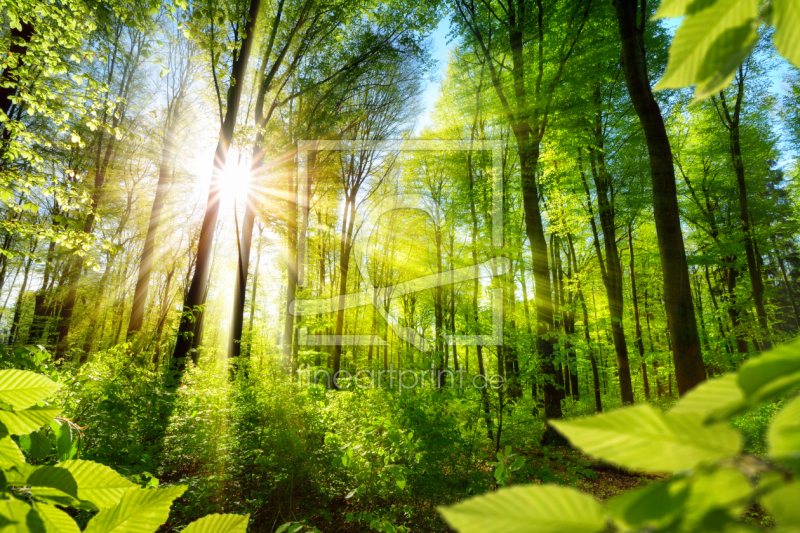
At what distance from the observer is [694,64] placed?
29cm

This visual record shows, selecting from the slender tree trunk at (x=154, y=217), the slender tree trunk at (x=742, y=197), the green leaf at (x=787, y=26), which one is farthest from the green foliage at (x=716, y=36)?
the slender tree trunk at (x=742, y=197)

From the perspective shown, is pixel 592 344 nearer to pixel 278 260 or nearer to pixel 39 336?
pixel 278 260

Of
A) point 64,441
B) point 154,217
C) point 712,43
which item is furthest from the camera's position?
point 154,217

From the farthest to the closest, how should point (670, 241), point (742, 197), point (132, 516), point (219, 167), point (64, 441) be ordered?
1. point (742, 197)
2. point (219, 167)
3. point (670, 241)
4. point (64, 441)
5. point (132, 516)

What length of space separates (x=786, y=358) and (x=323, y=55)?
13362 millimetres

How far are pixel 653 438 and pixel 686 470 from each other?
21mm

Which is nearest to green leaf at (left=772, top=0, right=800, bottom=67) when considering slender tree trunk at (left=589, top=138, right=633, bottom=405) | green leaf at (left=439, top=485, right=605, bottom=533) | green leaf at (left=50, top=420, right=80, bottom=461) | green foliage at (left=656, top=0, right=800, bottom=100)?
green foliage at (left=656, top=0, right=800, bottom=100)

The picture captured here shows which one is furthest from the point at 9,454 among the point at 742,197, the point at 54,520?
the point at 742,197

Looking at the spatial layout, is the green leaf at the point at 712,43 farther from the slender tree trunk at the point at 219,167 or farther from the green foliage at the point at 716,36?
the slender tree trunk at the point at 219,167

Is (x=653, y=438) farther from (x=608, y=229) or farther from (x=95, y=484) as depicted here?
(x=608, y=229)

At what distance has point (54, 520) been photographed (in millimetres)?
463

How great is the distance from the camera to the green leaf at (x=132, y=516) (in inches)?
20.0

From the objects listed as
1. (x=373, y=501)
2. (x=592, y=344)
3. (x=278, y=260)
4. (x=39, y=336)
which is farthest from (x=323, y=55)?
(x=39, y=336)

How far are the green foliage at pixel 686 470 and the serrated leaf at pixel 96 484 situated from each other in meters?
0.62
